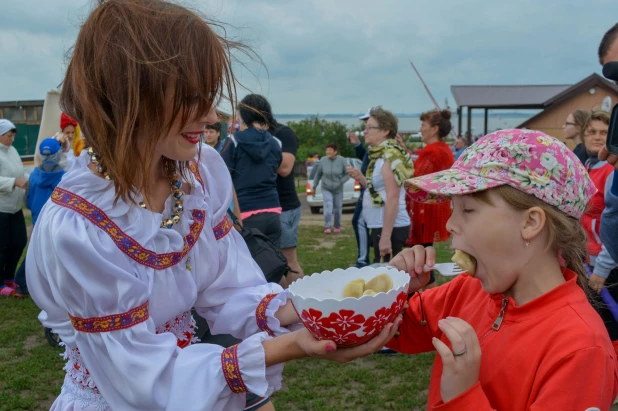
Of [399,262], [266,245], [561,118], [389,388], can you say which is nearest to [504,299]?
[399,262]

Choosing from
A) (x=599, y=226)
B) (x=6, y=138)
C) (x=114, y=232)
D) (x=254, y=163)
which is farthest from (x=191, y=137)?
(x=6, y=138)

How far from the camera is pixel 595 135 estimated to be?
469cm

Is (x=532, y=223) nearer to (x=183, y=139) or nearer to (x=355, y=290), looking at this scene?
(x=355, y=290)

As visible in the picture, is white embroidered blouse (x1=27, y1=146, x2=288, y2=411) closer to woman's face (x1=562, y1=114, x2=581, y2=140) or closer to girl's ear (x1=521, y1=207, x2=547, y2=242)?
girl's ear (x1=521, y1=207, x2=547, y2=242)

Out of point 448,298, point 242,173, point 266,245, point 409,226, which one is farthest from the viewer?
point 409,226

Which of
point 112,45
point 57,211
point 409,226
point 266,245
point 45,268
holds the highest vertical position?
point 112,45

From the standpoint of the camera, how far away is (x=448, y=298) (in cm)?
185

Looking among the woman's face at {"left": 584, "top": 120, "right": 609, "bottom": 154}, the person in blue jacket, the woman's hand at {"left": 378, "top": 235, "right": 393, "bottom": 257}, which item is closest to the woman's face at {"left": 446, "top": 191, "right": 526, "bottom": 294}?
the woman's face at {"left": 584, "top": 120, "right": 609, "bottom": 154}

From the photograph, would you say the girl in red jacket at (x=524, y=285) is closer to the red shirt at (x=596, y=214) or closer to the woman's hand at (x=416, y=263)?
the woman's hand at (x=416, y=263)

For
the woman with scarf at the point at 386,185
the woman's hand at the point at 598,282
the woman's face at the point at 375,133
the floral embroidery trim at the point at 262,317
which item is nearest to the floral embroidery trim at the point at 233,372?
the floral embroidery trim at the point at 262,317

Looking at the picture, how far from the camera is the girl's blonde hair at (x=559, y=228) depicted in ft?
4.81

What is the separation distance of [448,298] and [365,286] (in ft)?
1.19

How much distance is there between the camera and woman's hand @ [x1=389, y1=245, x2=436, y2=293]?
1894 millimetres

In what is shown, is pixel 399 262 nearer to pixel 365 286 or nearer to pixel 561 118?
pixel 365 286
